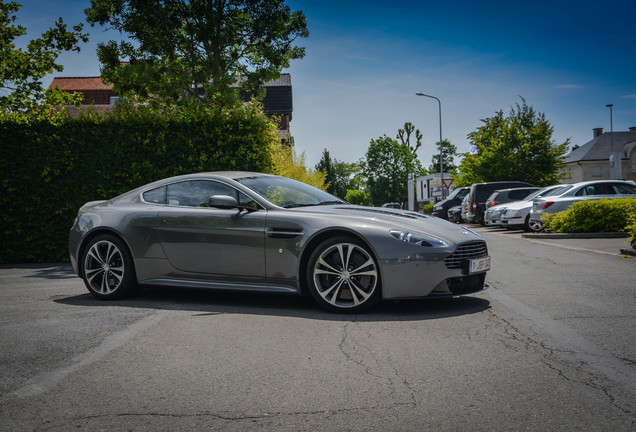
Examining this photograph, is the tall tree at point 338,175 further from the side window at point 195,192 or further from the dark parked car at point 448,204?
the side window at point 195,192

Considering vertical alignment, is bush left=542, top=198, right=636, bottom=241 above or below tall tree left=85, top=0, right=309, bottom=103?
below

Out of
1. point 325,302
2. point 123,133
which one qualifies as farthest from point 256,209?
point 123,133

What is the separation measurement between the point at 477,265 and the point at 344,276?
1.31m

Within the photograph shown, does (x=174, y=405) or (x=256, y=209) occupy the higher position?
(x=256, y=209)

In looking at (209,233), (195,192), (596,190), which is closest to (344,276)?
(209,233)

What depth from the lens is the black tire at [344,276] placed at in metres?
5.30

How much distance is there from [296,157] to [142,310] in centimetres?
1957

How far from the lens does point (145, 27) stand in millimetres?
16531

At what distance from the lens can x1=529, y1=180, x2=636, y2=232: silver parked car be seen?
56.0 feet

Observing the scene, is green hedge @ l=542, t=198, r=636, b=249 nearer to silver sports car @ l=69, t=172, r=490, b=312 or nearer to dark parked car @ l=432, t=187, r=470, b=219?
silver sports car @ l=69, t=172, r=490, b=312

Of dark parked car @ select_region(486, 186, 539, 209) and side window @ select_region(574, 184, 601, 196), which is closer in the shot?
side window @ select_region(574, 184, 601, 196)

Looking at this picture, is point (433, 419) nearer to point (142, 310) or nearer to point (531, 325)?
point (531, 325)

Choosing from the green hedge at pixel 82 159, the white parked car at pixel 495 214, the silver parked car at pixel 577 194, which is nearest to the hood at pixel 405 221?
the green hedge at pixel 82 159

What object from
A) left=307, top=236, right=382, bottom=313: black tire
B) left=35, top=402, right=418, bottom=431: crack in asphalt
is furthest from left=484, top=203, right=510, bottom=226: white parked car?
left=35, top=402, right=418, bottom=431: crack in asphalt
